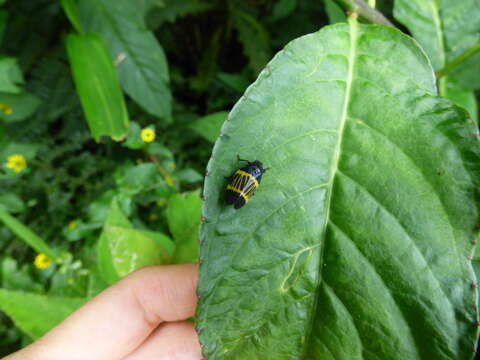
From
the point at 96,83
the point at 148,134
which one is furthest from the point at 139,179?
the point at 96,83

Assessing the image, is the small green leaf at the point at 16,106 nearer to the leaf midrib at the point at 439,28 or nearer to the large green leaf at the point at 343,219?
the large green leaf at the point at 343,219

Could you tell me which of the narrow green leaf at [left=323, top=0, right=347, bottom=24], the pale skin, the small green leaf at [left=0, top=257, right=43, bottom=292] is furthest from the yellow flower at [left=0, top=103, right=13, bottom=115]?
the narrow green leaf at [left=323, top=0, right=347, bottom=24]

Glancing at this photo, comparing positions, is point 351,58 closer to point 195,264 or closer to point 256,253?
point 256,253

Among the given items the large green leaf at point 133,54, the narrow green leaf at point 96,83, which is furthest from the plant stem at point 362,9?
the large green leaf at point 133,54

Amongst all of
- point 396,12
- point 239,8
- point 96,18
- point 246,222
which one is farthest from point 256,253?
point 239,8

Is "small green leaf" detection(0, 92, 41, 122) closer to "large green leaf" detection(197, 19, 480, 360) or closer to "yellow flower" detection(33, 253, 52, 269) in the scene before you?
"yellow flower" detection(33, 253, 52, 269)

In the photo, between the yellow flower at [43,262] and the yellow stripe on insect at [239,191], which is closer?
the yellow stripe on insect at [239,191]
